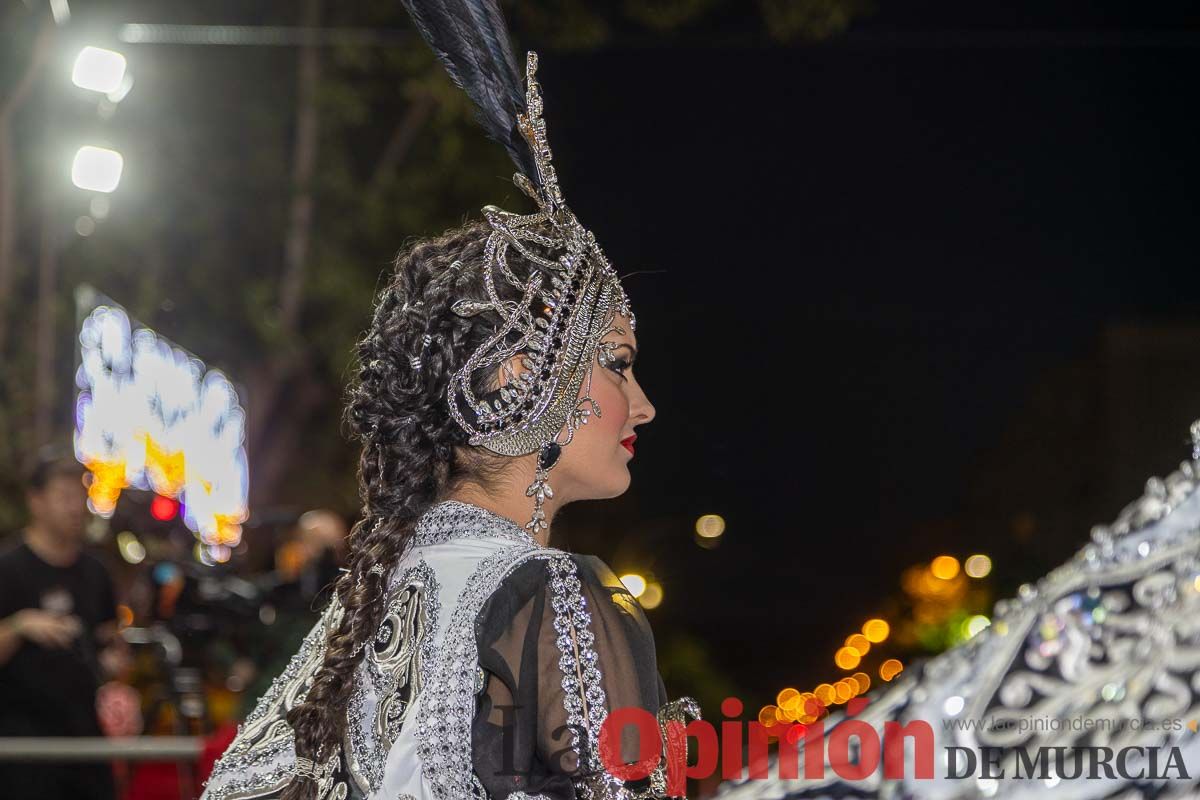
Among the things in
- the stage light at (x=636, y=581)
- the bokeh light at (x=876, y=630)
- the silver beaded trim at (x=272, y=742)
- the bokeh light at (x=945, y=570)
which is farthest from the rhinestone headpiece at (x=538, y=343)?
the bokeh light at (x=945, y=570)

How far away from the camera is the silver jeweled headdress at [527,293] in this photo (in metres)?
1.65

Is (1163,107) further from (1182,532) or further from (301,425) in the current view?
(1182,532)

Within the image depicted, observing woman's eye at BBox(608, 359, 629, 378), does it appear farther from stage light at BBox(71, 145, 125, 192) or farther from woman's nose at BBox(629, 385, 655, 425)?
stage light at BBox(71, 145, 125, 192)

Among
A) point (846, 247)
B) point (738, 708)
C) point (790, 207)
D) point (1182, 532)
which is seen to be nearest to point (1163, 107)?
point (846, 247)

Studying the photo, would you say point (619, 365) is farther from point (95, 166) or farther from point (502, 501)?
point (95, 166)

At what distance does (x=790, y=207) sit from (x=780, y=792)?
12411 mm

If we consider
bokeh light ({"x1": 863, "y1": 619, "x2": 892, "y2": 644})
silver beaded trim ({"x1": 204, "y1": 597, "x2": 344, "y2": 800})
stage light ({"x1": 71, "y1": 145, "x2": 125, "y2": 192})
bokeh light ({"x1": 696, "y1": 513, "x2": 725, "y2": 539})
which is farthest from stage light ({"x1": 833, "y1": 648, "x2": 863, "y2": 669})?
silver beaded trim ({"x1": 204, "y1": 597, "x2": 344, "y2": 800})

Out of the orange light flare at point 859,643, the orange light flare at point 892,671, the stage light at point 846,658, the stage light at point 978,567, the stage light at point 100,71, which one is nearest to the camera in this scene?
the orange light flare at point 892,671

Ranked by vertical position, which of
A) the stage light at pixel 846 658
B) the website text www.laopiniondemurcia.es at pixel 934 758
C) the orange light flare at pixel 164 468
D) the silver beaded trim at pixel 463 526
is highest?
the orange light flare at pixel 164 468

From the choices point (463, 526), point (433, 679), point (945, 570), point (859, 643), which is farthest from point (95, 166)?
point (945, 570)

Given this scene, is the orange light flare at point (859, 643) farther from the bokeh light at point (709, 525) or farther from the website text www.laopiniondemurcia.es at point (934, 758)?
the website text www.laopiniondemurcia.es at point (934, 758)

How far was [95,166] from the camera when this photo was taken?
27.8ft

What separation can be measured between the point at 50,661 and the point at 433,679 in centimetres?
346

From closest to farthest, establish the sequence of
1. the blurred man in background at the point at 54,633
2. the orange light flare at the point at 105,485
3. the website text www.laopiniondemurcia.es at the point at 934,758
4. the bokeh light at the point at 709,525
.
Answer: the website text www.laopiniondemurcia.es at the point at 934,758
the blurred man in background at the point at 54,633
the bokeh light at the point at 709,525
the orange light flare at the point at 105,485
